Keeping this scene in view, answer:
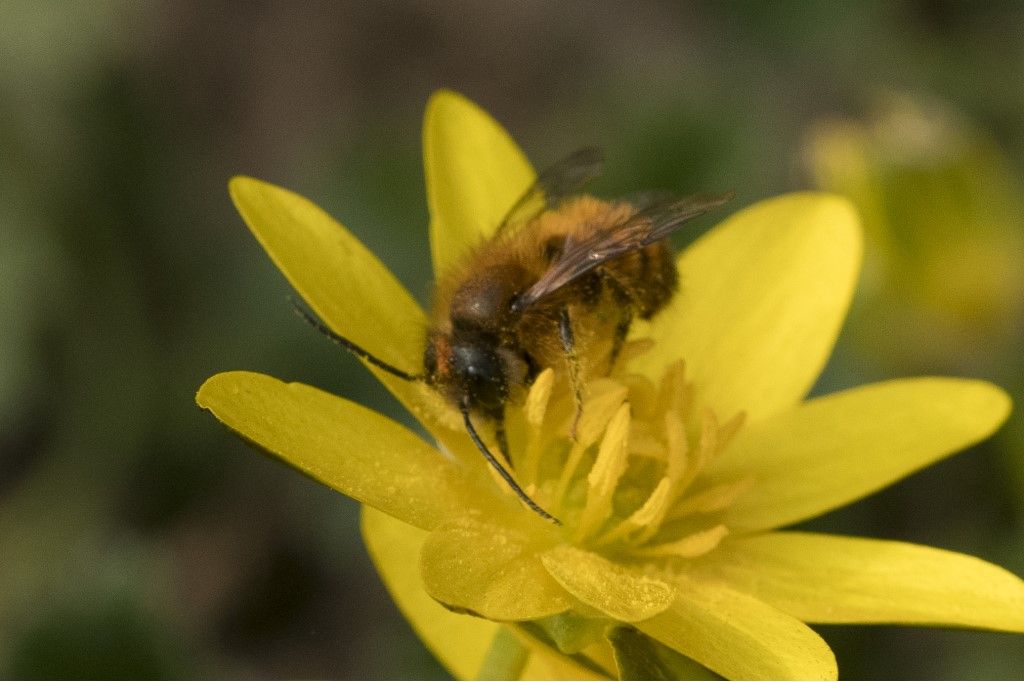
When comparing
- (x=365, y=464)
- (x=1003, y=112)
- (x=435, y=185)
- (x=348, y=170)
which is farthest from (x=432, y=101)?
(x=1003, y=112)

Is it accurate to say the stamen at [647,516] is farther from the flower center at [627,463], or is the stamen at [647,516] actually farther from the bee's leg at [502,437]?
the bee's leg at [502,437]

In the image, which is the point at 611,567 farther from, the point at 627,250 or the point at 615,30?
the point at 615,30

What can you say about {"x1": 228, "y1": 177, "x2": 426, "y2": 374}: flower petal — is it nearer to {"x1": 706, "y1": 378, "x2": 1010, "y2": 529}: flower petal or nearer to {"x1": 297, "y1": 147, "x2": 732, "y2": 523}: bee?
{"x1": 297, "y1": 147, "x2": 732, "y2": 523}: bee

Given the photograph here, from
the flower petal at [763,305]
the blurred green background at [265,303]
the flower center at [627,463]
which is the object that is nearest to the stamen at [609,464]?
the flower center at [627,463]

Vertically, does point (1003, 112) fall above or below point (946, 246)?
above

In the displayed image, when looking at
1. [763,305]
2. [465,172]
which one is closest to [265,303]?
[465,172]

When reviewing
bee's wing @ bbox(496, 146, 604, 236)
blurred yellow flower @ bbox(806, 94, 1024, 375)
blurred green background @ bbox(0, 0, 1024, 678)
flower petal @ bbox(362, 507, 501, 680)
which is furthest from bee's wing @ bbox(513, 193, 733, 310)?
blurred yellow flower @ bbox(806, 94, 1024, 375)

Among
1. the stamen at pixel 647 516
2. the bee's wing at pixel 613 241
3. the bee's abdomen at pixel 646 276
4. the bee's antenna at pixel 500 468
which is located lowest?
the stamen at pixel 647 516
